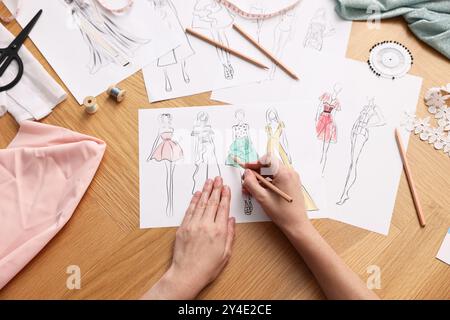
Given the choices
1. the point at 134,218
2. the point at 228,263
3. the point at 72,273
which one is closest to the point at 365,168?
the point at 228,263

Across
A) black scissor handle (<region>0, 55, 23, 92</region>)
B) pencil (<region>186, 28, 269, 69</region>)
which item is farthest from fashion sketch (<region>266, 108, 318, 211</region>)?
black scissor handle (<region>0, 55, 23, 92</region>)

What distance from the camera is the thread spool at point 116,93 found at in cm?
78

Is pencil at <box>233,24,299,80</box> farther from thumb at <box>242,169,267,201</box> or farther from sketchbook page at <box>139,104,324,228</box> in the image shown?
thumb at <box>242,169,267,201</box>

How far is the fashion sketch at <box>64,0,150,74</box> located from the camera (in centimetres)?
82

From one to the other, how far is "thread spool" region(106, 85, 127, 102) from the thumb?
0.28m

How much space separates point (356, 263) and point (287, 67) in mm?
389

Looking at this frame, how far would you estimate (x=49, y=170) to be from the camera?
74 centimetres

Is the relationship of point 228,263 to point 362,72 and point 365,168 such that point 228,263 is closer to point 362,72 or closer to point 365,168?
point 365,168

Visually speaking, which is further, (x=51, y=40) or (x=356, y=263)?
(x=51, y=40)

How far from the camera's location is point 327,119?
2.59 ft

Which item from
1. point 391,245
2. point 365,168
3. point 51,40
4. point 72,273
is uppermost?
point 51,40

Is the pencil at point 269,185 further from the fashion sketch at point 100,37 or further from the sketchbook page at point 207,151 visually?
the fashion sketch at point 100,37

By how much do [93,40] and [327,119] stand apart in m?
0.49

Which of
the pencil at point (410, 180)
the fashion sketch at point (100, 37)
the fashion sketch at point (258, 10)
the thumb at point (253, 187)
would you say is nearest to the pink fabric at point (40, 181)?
the fashion sketch at point (100, 37)
